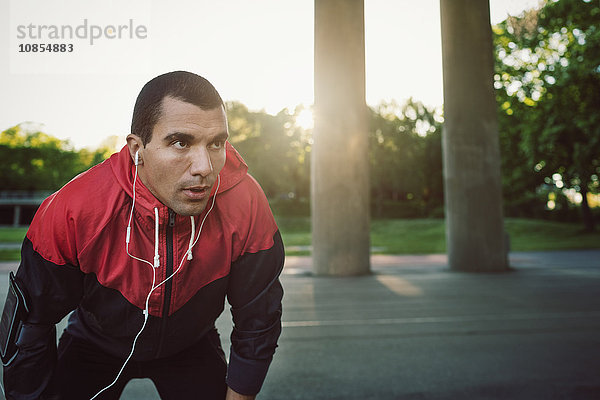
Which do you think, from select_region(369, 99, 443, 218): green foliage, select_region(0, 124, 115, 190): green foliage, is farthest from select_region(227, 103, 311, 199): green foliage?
select_region(0, 124, 115, 190): green foliage

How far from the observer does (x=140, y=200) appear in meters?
1.71

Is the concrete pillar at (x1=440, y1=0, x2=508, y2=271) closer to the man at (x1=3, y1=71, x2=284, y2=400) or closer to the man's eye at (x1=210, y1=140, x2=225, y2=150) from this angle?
the man at (x1=3, y1=71, x2=284, y2=400)

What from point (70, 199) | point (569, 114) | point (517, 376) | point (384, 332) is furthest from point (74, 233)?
point (569, 114)

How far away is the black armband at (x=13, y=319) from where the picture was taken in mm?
1650

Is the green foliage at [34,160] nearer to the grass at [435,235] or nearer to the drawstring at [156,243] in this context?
the grass at [435,235]

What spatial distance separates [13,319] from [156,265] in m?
0.52

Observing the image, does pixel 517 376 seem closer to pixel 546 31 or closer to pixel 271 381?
pixel 271 381

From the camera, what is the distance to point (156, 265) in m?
1.72

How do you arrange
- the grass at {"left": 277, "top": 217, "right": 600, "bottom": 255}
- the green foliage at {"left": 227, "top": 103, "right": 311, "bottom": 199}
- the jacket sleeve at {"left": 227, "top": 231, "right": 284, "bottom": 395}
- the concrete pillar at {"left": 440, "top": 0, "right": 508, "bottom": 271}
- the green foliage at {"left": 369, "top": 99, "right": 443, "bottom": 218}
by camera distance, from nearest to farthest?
the jacket sleeve at {"left": 227, "top": 231, "right": 284, "bottom": 395}, the concrete pillar at {"left": 440, "top": 0, "right": 508, "bottom": 271}, the grass at {"left": 277, "top": 217, "right": 600, "bottom": 255}, the green foliage at {"left": 227, "top": 103, "right": 311, "bottom": 199}, the green foliage at {"left": 369, "top": 99, "right": 443, "bottom": 218}

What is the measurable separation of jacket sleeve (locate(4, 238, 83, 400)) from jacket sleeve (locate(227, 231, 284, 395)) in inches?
23.6

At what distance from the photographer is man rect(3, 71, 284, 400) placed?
163 cm

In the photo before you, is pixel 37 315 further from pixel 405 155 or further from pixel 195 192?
pixel 405 155

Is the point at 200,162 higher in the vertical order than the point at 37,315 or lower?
higher

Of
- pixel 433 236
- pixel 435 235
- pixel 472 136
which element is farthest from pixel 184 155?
pixel 435 235
